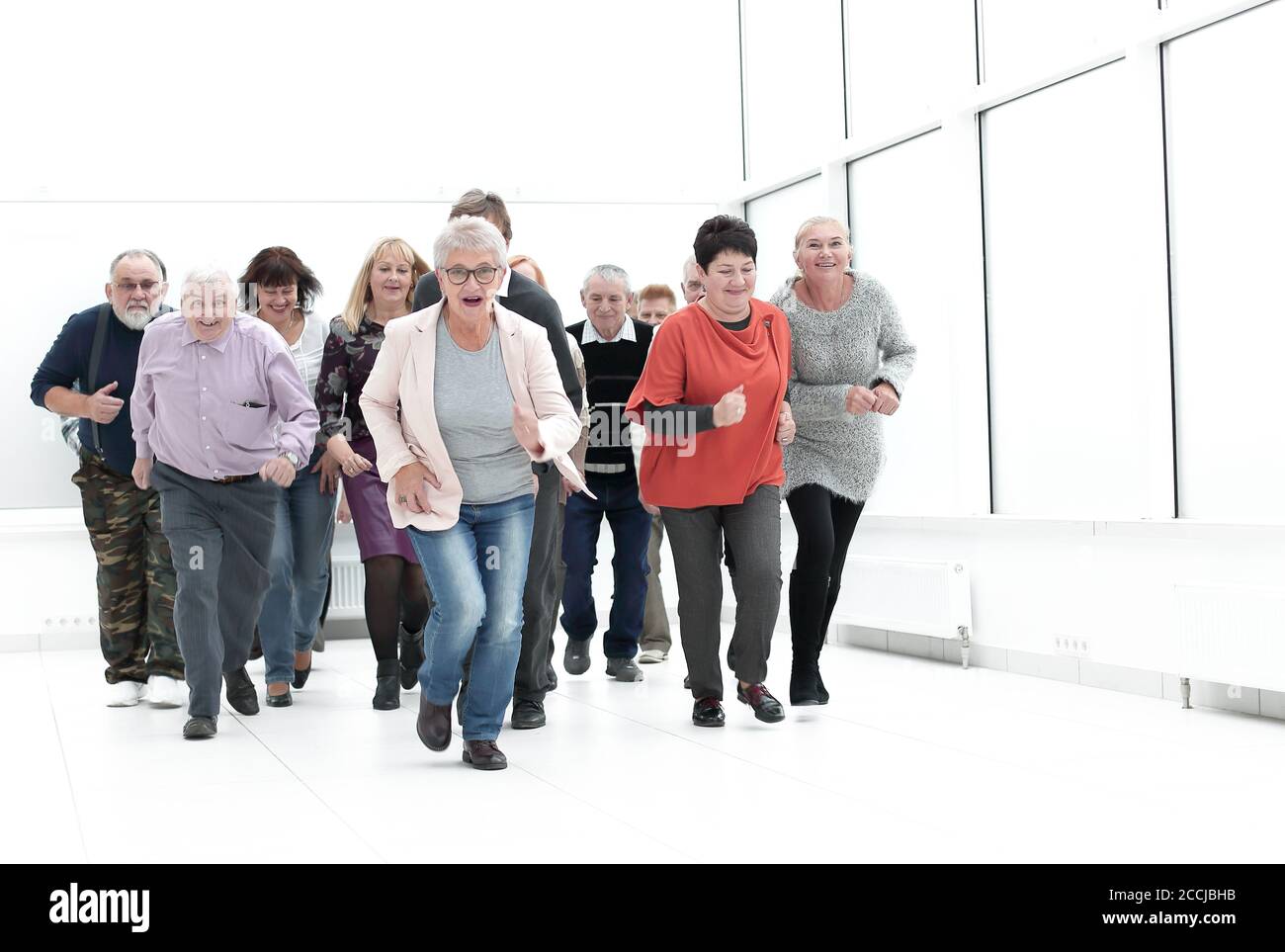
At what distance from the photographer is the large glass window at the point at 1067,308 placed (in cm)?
545

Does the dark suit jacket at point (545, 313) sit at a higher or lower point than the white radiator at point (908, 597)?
higher

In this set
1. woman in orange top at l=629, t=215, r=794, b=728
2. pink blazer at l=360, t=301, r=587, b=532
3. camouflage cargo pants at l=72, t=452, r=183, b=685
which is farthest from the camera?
camouflage cargo pants at l=72, t=452, r=183, b=685

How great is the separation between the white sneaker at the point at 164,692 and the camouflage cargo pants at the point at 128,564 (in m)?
0.02

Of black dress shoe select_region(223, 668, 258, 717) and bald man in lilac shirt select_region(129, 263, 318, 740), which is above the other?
bald man in lilac shirt select_region(129, 263, 318, 740)

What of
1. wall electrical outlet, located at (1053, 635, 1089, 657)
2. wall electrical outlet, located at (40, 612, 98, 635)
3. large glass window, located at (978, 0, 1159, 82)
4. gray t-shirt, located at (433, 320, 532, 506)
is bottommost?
wall electrical outlet, located at (40, 612, 98, 635)

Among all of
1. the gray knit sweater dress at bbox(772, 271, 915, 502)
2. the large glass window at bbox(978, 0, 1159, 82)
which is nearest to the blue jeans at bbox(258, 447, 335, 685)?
the gray knit sweater dress at bbox(772, 271, 915, 502)

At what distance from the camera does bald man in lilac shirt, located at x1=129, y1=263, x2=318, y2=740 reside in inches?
167

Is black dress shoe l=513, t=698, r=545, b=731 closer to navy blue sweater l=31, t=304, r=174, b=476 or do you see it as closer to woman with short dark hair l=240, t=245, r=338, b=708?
woman with short dark hair l=240, t=245, r=338, b=708

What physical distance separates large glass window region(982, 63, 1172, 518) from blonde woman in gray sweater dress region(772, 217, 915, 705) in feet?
4.18

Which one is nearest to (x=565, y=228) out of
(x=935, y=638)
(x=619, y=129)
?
(x=619, y=129)

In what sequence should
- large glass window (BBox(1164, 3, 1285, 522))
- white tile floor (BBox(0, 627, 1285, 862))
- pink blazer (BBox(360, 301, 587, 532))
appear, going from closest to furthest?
white tile floor (BBox(0, 627, 1285, 862))
pink blazer (BBox(360, 301, 587, 532))
large glass window (BBox(1164, 3, 1285, 522))

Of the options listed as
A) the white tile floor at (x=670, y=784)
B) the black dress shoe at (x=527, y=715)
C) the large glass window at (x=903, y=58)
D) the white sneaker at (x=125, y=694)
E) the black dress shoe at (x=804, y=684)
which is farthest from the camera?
the large glass window at (x=903, y=58)

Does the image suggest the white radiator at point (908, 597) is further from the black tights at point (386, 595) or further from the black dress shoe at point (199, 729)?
the black dress shoe at point (199, 729)

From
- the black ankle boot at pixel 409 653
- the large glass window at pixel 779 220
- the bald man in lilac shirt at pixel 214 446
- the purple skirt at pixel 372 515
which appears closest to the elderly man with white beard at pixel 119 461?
the bald man in lilac shirt at pixel 214 446
